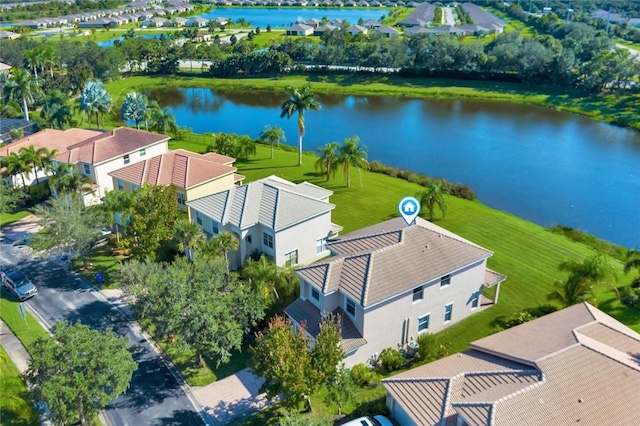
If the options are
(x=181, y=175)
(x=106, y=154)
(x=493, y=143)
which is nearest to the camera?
(x=181, y=175)

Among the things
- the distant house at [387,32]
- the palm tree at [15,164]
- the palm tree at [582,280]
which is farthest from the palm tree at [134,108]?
the distant house at [387,32]

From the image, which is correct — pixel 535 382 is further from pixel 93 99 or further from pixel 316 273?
pixel 93 99

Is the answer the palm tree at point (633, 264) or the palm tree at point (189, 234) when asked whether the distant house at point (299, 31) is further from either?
the palm tree at point (633, 264)

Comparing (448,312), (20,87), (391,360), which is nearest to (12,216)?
(20,87)

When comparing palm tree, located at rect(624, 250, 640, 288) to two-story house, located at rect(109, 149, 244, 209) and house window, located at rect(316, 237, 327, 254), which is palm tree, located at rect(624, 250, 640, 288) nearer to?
house window, located at rect(316, 237, 327, 254)

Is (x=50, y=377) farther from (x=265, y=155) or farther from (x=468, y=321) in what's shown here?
(x=265, y=155)

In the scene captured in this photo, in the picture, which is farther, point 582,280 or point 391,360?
point 582,280

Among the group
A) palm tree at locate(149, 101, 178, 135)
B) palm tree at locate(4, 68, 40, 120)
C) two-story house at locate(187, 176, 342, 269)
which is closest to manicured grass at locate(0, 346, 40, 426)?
two-story house at locate(187, 176, 342, 269)

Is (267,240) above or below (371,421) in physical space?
above
